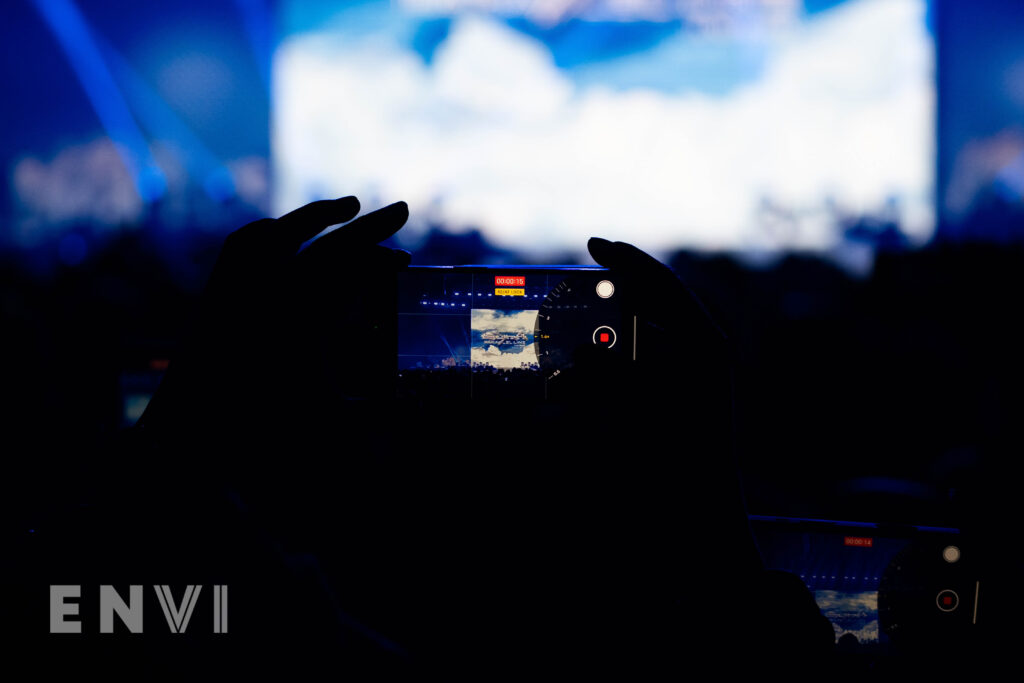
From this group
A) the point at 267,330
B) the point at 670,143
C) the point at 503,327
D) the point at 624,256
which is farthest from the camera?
the point at 670,143

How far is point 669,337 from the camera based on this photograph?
99cm

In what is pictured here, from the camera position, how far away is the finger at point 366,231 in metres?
0.78

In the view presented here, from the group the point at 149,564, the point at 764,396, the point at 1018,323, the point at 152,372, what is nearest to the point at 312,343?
the point at 149,564

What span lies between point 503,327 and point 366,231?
35cm

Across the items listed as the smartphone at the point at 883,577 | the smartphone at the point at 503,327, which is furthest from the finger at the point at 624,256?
the smartphone at the point at 883,577

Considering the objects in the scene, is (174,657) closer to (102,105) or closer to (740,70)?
(740,70)

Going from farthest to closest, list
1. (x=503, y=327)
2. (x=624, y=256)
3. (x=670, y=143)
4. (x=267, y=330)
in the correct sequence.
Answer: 1. (x=670, y=143)
2. (x=503, y=327)
3. (x=624, y=256)
4. (x=267, y=330)

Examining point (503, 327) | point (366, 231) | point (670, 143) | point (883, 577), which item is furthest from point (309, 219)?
point (670, 143)

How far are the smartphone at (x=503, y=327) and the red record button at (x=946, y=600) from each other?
552 millimetres

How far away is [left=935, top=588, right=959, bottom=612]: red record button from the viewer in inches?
37.8

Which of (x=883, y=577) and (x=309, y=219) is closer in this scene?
(x=309, y=219)

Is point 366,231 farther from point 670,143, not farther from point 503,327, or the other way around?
point 670,143

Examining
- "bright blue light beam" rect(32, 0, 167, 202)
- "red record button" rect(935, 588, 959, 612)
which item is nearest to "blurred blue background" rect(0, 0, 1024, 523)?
"bright blue light beam" rect(32, 0, 167, 202)

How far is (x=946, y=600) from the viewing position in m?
0.96
